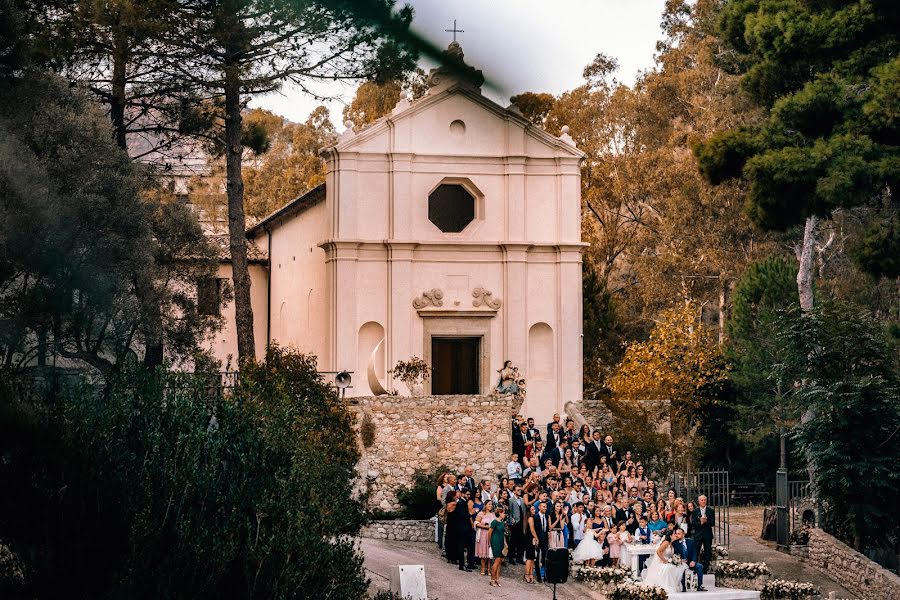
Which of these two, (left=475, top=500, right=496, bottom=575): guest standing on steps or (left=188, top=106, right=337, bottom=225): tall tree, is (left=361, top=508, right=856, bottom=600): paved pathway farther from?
(left=188, top=106, right=337, bottom=225): tall tree

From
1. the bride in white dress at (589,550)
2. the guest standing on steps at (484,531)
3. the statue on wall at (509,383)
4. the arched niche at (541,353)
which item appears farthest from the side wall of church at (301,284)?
the bride in white dress at (589,550)

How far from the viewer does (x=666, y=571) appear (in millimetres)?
19484

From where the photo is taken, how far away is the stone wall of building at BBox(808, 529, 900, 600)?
69.9 ft

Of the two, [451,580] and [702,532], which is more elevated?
[702,532]

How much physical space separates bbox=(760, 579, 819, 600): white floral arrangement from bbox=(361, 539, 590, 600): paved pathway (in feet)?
10.2

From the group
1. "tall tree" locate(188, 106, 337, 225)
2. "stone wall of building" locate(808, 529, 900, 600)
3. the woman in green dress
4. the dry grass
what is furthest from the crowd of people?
"tall tree" locate(188, 106, 337, 225)

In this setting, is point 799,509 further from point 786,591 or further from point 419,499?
point 419,499

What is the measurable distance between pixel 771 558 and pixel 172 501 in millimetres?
15619

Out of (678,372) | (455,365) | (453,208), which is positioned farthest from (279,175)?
(678,372)

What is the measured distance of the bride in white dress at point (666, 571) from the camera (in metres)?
19.5

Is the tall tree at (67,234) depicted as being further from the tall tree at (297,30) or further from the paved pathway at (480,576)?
the paved pathway at (480,576)

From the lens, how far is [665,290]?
43.7m

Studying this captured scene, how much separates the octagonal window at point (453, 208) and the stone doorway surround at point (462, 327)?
2.48 metres

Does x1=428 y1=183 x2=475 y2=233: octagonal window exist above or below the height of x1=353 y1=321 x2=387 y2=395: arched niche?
above
